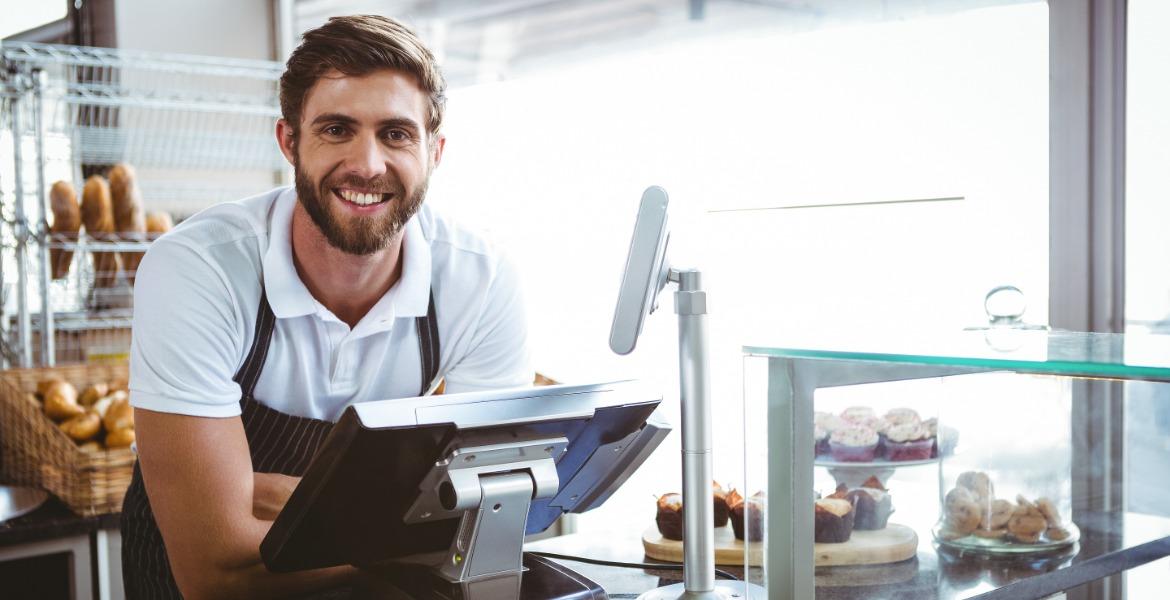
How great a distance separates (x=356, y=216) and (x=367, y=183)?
0.18 feet

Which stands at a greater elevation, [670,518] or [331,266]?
[331,266]

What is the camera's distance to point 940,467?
43.8 inches

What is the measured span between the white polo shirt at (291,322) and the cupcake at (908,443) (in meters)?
0.89

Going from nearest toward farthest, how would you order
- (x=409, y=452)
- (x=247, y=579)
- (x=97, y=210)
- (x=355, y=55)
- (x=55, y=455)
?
(x=409, y=452)
(x=247, y=579)
(x=355, y=55)
(x=55, y=455)
(x=97, y=210)

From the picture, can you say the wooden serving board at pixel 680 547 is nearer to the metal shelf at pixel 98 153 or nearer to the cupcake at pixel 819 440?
the cupcake at pixel 819 440

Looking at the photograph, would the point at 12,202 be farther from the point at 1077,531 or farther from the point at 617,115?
the point at 1077,531

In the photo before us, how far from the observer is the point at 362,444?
0.94 metres

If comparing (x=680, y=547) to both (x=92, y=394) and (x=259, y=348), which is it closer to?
(x=259, y=348)

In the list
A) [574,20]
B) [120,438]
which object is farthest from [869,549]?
[574,20]

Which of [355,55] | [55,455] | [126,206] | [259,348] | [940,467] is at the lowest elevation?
[55,455]

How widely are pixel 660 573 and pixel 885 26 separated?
4.65 ft

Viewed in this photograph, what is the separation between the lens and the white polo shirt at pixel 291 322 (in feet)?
4.98

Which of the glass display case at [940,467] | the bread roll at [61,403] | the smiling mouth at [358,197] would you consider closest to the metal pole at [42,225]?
the bread roll at [61,403]

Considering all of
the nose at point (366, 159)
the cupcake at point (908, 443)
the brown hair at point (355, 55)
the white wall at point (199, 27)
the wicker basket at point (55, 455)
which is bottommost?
the wicker basket at point (55, 455)
